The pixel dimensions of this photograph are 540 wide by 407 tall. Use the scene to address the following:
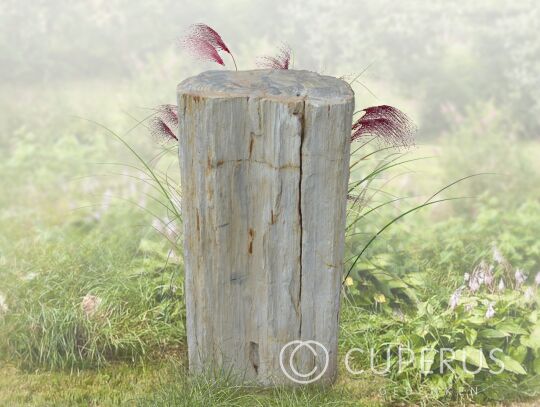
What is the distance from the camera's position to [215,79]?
345 centimetres

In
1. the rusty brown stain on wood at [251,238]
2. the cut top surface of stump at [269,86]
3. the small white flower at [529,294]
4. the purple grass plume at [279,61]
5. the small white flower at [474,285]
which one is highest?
the purple grass plume at [279,61]

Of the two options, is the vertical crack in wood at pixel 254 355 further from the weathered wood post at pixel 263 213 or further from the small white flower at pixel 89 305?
the small white flower at pixel 89 305

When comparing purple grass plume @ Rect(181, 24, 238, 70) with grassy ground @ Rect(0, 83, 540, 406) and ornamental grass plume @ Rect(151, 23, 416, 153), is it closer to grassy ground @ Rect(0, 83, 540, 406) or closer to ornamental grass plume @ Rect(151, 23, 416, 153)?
ornamental grass plume @ Rect(151, 23, 416, 153)

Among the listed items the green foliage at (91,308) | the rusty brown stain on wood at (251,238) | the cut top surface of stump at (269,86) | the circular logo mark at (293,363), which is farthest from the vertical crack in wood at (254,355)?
the cut top surface of stump at (269,86)

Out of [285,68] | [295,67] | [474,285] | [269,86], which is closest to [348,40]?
[295,67]

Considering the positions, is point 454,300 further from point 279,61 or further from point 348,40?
point 348,40

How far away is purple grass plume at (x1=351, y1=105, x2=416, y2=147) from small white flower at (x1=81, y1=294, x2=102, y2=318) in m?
1.66

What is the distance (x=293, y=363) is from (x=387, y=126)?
1.16 m

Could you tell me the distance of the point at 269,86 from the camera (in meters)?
3.37

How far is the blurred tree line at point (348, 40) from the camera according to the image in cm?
898

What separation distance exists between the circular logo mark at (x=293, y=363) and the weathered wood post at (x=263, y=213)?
17mm

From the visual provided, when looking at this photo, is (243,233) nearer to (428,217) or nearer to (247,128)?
(247,128)

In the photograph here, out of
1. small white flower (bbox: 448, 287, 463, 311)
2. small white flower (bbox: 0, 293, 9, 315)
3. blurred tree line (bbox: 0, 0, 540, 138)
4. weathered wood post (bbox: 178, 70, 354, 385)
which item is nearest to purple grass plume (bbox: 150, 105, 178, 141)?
weathered wood post (bbox: 178, 70, 354, 385)

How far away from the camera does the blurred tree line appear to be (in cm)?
898
